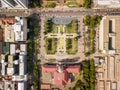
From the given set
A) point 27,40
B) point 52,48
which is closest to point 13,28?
point 27,40

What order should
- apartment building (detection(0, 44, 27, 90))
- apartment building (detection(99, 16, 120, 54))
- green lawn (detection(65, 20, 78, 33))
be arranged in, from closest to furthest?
apartment building (detection(99, 16, 120, 54))
apartment building (detection(0, 44, 27, 90))
green lawn (detection(65, 20, 78, 33))

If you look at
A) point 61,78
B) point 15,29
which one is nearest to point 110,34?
point 61,78

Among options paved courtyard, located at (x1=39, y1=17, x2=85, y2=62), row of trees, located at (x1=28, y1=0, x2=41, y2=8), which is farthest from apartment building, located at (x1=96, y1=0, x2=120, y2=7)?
row of trees, located at (x1=28, y1=0, x2=41, y2=8)

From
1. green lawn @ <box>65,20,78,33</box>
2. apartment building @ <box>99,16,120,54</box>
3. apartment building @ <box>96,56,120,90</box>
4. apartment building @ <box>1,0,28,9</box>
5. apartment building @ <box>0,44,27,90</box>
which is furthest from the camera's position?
green lawn @ <box>65,20,78,33</box>

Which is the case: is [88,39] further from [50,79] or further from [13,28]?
[13,28]

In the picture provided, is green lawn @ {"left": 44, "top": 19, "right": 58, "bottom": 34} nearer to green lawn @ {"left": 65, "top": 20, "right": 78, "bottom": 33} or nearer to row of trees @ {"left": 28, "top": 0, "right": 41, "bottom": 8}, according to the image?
green lawn @ {"left": 65, "top": 20, "right": 78, "bottom": 33}
